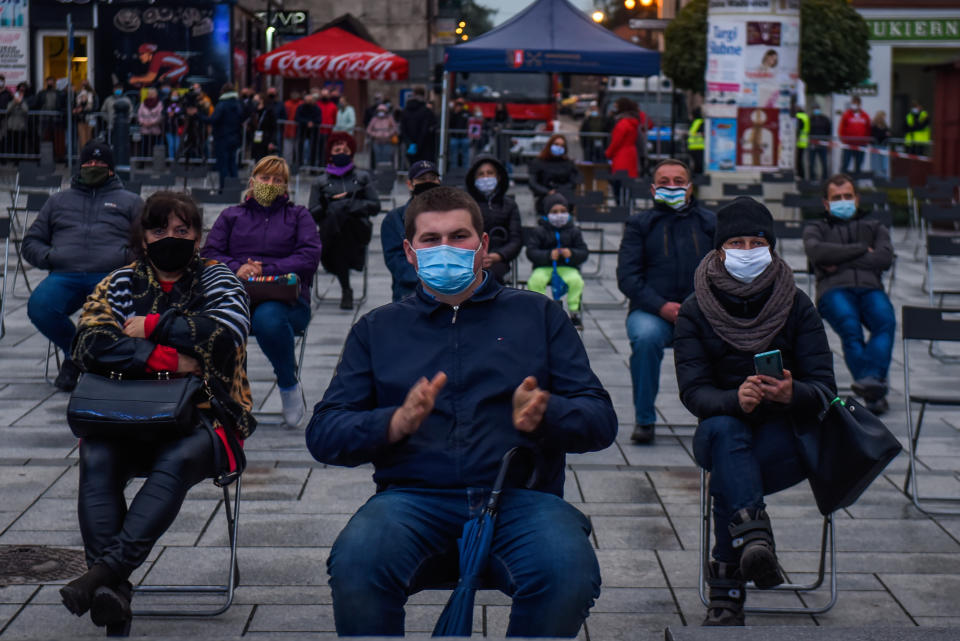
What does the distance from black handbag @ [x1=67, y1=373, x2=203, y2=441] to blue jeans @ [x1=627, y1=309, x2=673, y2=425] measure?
3.40 meters

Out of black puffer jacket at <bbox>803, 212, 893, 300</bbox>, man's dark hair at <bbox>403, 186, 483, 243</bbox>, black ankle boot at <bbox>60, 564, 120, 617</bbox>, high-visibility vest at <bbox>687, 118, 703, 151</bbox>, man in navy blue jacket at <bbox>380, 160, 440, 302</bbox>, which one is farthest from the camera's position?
high-visibility vest at <bbox>687, 118, 703, 151</bbox>

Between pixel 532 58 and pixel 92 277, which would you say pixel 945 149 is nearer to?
pixel 532 58

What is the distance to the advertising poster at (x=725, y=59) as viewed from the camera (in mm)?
21250

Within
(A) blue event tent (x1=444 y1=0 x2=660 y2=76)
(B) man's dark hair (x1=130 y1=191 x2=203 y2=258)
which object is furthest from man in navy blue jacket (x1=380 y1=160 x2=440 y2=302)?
(A) blue event tent (x1=444 y1=0 x2=660 y2=76)

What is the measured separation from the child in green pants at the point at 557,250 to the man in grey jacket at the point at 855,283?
2933 mm

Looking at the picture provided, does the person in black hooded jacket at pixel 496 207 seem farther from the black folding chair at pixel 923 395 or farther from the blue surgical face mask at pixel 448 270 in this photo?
the blue surgical face mask at pixel 448 270

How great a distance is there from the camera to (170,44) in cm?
3253

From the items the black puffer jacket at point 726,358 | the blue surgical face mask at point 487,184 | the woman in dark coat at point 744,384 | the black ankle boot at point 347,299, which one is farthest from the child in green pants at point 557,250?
the black puffer jacket at point 726,358

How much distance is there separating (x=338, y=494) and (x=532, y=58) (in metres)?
14.6

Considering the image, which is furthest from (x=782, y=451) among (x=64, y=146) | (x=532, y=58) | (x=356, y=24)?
(x=356, y=24)

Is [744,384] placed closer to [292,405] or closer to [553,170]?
[292,405]

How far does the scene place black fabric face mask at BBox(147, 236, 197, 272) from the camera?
5.40 m

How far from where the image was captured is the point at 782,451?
5109 mm

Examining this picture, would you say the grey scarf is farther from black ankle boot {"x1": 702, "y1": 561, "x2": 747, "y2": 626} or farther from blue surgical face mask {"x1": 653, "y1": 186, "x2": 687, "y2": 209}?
blue surgical face mask {"x1": 653, "y1": 186, "x2": 687, "y2": 209}
